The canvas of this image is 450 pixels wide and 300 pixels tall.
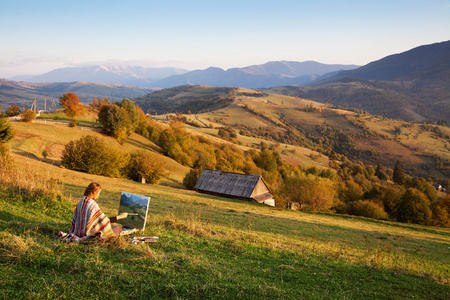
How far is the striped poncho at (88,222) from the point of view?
708cm

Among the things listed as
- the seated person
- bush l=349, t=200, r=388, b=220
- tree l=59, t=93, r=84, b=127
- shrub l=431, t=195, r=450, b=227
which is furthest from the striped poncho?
tree l=59, t=93, r=84, b=127

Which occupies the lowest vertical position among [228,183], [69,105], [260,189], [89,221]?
[260,189]

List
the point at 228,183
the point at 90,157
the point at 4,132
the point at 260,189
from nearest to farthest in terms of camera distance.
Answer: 1. the point at 4,132
2. the point at 90,157
3. the point at 260,189
4. the point at 228,183

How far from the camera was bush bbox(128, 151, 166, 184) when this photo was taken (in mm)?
39938

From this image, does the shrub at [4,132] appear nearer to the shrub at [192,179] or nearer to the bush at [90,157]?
the bush at [90,157]

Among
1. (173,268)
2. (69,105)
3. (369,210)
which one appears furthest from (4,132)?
(369,210)

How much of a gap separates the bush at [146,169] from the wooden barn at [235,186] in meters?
6.88

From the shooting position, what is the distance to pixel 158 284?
5.41m

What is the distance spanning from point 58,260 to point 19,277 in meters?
0.80

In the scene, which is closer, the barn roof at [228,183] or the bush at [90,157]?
the bush at [90,157]

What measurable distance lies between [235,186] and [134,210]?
3397cm

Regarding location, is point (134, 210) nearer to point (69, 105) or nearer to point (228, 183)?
point (228, 183)

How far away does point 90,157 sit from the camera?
111 feet

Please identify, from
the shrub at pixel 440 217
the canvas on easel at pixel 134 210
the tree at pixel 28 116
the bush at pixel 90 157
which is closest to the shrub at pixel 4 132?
the bush at pixel 90 157
